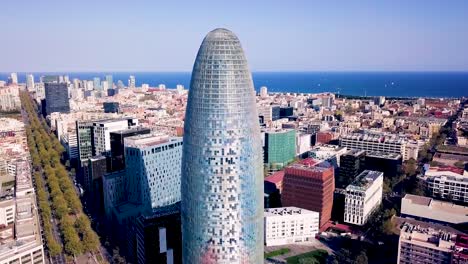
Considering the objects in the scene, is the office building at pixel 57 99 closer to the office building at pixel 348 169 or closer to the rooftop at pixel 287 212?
the office building at pixel 348 169

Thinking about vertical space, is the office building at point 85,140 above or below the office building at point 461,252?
above

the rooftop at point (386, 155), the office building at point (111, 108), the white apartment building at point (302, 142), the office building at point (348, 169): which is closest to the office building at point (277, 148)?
the white apartment building at point (302, 142)

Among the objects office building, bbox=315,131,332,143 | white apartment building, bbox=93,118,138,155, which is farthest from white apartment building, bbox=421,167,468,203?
white apartment building, bbox=93,118,138,155

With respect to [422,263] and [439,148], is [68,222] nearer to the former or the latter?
[422,263]

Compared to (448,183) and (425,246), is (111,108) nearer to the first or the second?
(448,183)

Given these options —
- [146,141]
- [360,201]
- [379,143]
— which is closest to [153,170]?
[146,141]

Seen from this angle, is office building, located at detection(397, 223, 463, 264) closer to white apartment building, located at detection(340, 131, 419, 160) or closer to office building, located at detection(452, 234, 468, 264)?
office building, located at detection(452, 234, 468, 264)
